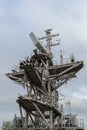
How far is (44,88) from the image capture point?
51969 millimetres

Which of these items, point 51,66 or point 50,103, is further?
point 51,66

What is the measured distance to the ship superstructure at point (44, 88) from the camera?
49281 mm

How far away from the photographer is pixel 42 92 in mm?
51750

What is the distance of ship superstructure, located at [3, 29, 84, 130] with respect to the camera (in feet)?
162

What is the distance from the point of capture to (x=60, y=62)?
54125mm

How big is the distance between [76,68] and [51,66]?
4567mm

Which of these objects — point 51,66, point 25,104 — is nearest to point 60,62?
point 51,66

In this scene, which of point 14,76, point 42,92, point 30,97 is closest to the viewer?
point 30,97

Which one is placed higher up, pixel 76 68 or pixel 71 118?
pixel 76 68

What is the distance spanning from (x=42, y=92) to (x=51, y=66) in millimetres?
5348

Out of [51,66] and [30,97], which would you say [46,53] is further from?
[30,97]

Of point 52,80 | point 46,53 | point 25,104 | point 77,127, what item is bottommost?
point 77,127

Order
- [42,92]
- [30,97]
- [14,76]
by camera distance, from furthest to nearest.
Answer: [14,76] < [42,92] < [30,97]

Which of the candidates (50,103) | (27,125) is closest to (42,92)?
(50,103)
